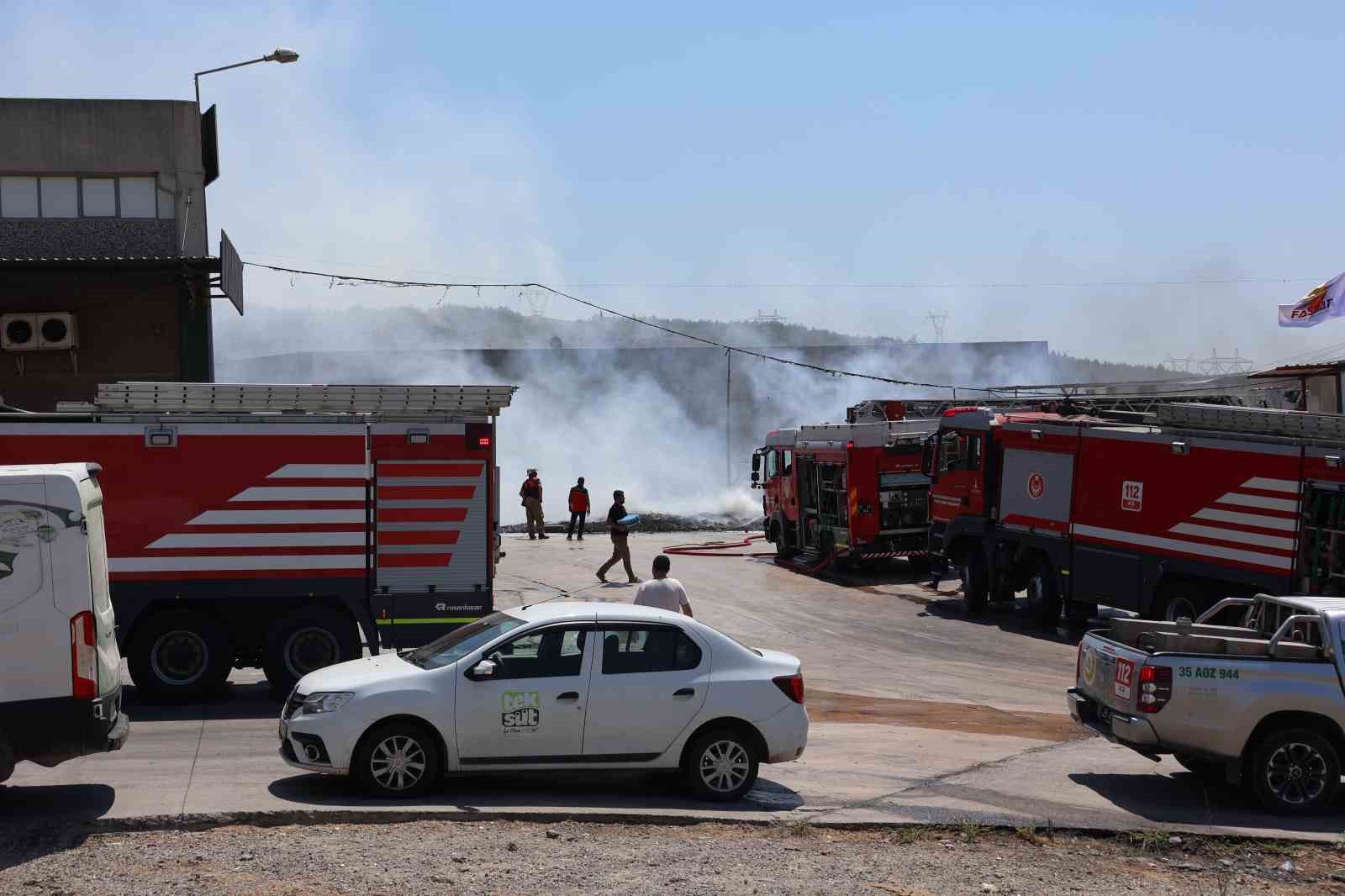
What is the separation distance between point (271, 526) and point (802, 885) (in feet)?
26.4

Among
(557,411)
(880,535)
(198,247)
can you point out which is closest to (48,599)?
(198,247)

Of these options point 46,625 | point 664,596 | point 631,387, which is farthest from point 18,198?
point 631,387

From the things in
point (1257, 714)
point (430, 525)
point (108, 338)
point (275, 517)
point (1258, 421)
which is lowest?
point (1257, 714)

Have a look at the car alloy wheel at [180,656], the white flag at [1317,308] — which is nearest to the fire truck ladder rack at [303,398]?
the car alloy wheel at [180,656]

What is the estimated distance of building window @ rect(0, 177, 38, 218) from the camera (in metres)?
25.5

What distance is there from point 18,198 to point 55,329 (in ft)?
9.08

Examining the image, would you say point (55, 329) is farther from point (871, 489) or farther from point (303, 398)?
point (871, 489)

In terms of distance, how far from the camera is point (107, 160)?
2588cm

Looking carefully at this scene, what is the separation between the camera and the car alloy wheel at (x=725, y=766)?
9.82m

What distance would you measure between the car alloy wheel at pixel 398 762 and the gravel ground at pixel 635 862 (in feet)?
2.11

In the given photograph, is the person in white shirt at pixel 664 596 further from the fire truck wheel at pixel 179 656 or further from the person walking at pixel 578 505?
the person walking at pixel 578 505

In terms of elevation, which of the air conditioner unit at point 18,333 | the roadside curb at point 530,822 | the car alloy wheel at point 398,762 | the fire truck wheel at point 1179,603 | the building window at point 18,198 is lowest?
the fire truck wheel at point 1179,603

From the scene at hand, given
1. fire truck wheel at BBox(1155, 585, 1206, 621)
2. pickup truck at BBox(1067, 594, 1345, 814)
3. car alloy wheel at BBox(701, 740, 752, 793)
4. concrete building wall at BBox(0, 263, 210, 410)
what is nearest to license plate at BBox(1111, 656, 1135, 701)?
pickup truck at BBox(1067, 594, 1345, 814)

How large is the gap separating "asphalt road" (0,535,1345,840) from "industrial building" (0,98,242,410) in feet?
38.4
